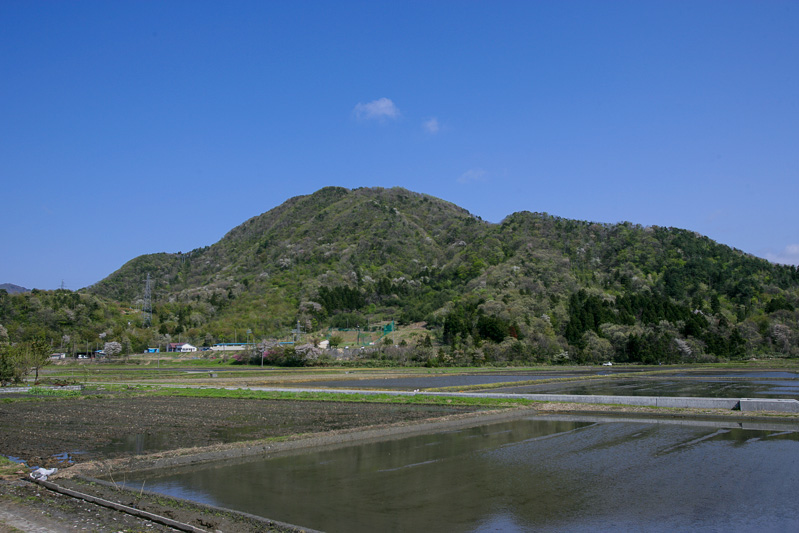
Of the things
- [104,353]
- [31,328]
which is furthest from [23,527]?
[31,328]

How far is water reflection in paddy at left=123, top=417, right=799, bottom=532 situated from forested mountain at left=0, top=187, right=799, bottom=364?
235ft

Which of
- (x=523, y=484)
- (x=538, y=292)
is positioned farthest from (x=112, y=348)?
(x=523, y=484)

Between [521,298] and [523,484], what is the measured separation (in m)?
105

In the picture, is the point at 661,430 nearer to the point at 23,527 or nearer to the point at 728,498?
the point at 728,498

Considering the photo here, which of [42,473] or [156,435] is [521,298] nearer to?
[156,435]

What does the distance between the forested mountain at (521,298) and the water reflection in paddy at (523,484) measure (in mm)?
71532

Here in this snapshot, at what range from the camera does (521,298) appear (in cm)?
11694

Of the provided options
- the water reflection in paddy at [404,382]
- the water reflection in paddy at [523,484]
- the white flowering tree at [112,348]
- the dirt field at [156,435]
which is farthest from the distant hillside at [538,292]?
the water reflection in paddy at [523,484]

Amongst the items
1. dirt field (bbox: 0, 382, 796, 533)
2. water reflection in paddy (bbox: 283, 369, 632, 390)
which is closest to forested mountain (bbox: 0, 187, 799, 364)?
water reflection in paddy (bbox: 283, 369, 632, 390)

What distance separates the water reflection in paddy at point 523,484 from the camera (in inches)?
440

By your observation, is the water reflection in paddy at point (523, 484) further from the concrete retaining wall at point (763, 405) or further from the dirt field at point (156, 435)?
the concrete retaining wall at point (763, 405)

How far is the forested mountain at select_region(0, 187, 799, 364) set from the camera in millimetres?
95188

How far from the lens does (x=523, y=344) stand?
94.1m

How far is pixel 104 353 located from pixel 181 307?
4733cm
